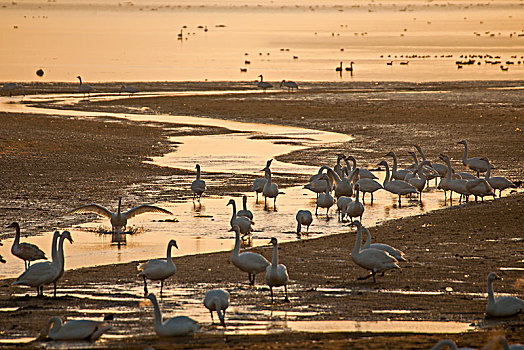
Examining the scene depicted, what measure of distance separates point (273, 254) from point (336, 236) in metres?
4.43

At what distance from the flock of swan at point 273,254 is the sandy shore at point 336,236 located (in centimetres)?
24

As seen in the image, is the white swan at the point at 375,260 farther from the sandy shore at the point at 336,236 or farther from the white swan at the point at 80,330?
the white swan at the point at 80,330

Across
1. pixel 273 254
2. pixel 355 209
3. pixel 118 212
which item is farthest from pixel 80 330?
A: pixel 355 209

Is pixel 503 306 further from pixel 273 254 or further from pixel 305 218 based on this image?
pixel 305 218

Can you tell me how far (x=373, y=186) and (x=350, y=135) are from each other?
12091 millimetres

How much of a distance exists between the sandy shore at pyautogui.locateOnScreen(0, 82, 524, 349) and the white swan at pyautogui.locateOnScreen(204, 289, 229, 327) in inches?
14.8

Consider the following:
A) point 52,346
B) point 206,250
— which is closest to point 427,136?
point 206,250

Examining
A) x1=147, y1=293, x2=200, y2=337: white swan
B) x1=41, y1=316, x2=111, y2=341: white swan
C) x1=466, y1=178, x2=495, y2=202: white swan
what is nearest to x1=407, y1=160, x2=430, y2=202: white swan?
x1=466, y1=178, x2=495, y2=202: white swan

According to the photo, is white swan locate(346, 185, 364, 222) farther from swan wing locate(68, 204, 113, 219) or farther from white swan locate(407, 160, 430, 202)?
swan wing locate(68, 204, 113, 219)

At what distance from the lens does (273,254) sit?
11555 millimetres

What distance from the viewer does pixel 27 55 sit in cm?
7750

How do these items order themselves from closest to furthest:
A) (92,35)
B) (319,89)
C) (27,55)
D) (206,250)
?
(206,250) → (319,89) → (27,55) → (92,35)

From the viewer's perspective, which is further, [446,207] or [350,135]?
[350,135]

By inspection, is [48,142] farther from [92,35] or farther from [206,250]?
[92,35]
